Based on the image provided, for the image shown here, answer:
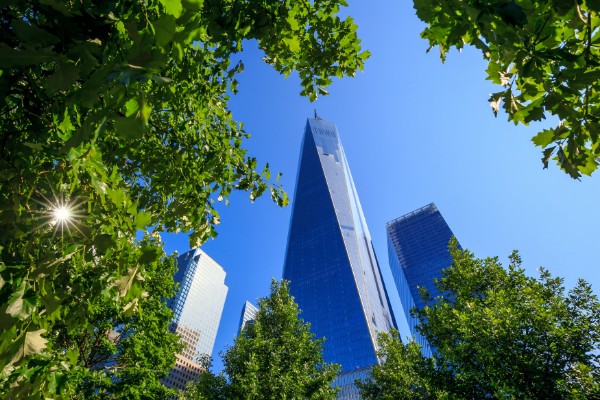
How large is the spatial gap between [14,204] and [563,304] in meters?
13.3

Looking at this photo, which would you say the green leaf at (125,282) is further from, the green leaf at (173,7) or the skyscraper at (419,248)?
the skyscraper at (419,248)

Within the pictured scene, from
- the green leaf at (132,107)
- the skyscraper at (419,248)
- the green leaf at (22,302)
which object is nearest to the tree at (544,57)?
the green leaf at (132,107)

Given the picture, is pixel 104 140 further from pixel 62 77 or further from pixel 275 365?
pixel 275 365

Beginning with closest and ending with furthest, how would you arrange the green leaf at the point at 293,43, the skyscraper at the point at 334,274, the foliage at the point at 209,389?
the green leaf at the point at 293,43 < the foliage at the point at 209,389 < the skyscraper at the point at 334,274

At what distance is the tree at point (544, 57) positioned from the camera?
168cm

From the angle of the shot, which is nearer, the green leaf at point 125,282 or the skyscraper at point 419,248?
the green leaf at point 125,282

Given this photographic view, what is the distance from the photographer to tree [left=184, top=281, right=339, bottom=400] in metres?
12.9

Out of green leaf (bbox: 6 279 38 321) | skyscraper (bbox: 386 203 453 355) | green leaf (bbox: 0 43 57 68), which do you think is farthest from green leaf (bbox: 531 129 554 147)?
skyscraper (bbox: 386 203 453 355)

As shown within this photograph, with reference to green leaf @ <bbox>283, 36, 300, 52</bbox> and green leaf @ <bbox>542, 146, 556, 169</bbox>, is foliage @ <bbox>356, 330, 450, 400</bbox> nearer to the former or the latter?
green leaf @ <bbox>542, 146, 556, 169</bbox>

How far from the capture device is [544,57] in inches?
72.4

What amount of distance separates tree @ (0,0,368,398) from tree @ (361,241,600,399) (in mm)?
8805

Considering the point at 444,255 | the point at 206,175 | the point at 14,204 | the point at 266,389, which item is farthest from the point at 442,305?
the point at 444,255

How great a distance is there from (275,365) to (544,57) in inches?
574

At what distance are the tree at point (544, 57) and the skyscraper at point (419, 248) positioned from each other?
6218 inches
